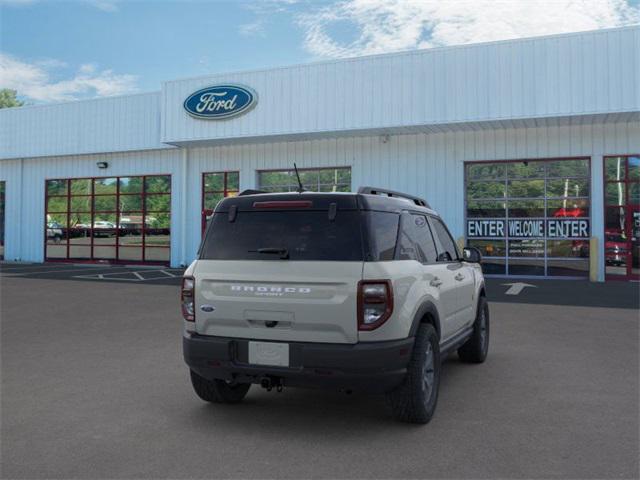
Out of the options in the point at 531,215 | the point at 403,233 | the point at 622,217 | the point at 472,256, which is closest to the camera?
the point at 403,233

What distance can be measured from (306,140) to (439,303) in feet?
52.4

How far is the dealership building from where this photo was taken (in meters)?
16.2

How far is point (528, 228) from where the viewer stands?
1816cm

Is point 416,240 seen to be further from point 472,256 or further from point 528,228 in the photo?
point 528,228

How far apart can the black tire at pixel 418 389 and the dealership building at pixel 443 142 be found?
13.1m

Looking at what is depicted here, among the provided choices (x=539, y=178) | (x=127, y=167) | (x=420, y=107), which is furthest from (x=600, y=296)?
(x=127, y=167)

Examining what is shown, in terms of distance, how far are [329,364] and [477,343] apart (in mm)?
3079

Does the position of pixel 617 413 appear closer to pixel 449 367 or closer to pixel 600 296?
pixel 449 367

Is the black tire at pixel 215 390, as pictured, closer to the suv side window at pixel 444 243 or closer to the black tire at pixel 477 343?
the suv side window at pixel 444 243

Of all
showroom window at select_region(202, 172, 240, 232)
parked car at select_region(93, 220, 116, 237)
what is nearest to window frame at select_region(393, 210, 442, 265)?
showroom window at select_region(202, 172, 240, 232)

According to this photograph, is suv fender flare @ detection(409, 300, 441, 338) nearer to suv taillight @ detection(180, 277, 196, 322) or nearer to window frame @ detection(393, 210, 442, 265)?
window frame @ detection(393, 210, 442, 265)

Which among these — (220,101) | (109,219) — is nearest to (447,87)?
(220,101)

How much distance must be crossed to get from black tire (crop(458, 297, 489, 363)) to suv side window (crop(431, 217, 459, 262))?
2.98 feet

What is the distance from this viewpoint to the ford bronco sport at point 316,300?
13.5 ft
